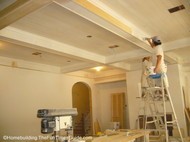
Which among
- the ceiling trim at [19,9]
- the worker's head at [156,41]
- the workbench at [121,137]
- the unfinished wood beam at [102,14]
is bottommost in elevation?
the workbench at [121,137]

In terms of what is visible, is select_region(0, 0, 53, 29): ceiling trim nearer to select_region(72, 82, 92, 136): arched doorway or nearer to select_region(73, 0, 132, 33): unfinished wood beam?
select_region(73, 0, 132, 33): unfinished wood beam

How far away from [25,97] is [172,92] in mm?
4644

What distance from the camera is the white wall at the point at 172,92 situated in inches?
243

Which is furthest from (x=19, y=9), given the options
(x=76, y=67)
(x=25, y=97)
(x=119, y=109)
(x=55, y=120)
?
(x=119, y=109)

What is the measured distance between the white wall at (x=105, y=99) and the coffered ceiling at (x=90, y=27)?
3.39 meters

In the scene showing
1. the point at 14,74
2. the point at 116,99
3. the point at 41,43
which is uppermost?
the point at 41,43

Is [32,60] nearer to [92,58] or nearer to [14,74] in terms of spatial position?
[14,74]

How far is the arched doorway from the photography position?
886 cm

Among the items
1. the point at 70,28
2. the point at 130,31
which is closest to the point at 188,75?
the point at 130,31

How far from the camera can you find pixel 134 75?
23.7 feet

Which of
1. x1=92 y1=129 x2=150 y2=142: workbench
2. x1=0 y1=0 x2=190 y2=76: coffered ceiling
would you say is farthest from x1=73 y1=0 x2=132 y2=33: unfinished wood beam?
x1=92 y1=129 x2=150 y2=142: workbench

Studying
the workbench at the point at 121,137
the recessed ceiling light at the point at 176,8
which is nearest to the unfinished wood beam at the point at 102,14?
the recessed ceiling light at the point at 176,8

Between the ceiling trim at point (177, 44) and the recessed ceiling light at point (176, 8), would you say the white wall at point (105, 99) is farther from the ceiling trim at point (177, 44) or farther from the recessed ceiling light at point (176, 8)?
the recessed ceiling light at point (176, 8)

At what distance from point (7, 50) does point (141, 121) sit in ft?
15.9
